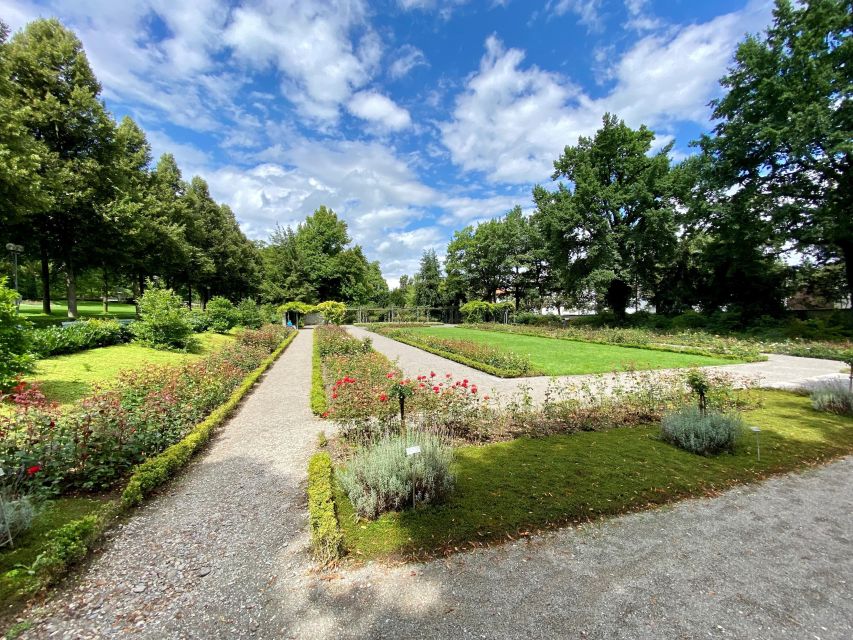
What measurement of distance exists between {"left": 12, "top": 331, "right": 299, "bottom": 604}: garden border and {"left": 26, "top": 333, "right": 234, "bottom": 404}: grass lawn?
3.17 meters

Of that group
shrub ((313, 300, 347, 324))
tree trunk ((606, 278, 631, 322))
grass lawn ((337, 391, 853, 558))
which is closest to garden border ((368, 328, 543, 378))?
grass lawn ((337, 391, 853, 558))

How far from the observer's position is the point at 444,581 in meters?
2.70

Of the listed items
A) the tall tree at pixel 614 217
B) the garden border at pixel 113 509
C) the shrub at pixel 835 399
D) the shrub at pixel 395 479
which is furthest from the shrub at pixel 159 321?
the tall tree at pixel 614 217

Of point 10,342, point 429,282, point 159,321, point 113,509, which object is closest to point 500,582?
point 113,509

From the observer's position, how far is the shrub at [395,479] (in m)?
3.58

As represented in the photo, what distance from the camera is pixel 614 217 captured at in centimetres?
2789

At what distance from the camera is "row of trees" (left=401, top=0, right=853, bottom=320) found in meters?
16.9

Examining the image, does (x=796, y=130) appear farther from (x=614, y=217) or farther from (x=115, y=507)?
(x=115, y=507)

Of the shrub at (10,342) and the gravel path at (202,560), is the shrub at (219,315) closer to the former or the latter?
the shrub at (10,342)

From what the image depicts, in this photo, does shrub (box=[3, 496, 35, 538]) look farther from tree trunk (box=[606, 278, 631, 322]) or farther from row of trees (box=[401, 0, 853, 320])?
tree trunk (box=[606, 278, 631, 322])

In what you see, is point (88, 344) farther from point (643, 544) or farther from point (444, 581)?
point (643, 544)

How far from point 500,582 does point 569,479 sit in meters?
1.90

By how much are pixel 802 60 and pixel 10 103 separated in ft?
111

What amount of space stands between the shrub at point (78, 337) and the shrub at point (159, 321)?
0.71 m
